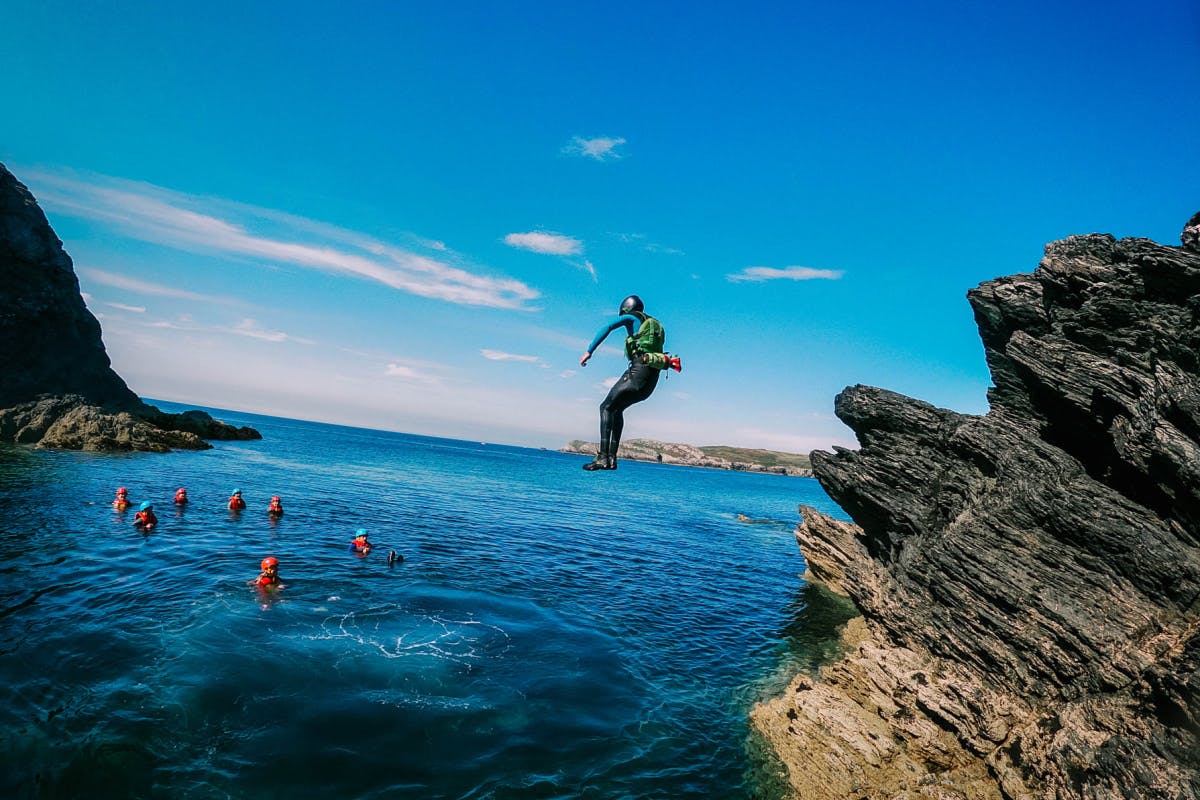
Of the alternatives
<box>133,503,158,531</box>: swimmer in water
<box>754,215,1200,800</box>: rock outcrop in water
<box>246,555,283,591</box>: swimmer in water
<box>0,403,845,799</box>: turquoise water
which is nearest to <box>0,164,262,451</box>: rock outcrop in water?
<box>0,403,845,799</box>: turquoise water

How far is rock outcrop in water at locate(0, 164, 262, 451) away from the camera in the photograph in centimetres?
5656

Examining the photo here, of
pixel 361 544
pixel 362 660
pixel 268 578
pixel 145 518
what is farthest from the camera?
pixel 145 518

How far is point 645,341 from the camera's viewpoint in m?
11.1

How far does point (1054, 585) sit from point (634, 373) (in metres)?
12.1

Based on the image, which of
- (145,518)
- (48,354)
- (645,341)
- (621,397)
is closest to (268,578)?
(145,518)

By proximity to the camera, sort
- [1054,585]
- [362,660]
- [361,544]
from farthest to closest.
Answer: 1. [361,544]
2. [362,660]
3. [1054,585]

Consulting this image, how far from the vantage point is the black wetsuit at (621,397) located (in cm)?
1111

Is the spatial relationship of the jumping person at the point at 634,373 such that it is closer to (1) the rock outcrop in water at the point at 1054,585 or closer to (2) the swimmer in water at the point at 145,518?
(1) the rock outcrop in water at the point at 1054,585

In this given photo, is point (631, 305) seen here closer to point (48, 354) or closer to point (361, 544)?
point (361, 544)

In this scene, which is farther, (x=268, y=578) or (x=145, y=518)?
(x=145, y=518)

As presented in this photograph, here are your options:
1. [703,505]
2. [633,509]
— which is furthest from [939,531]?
[703,505]

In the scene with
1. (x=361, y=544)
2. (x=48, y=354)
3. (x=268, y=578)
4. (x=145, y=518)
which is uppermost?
(x=48, y=354)

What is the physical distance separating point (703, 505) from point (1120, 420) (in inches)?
3117

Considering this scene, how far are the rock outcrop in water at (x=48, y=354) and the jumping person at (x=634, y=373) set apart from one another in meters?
69.1
